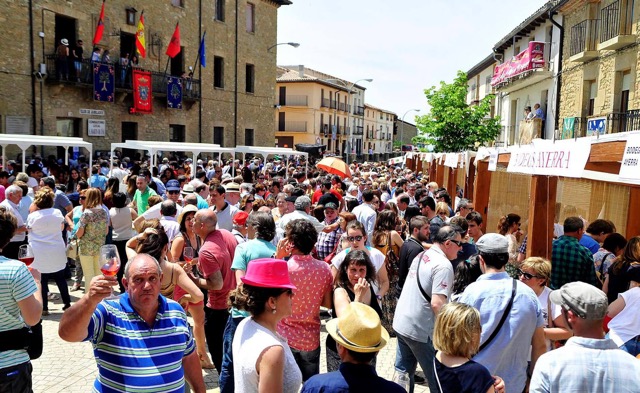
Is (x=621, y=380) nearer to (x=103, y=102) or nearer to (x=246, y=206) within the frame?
(x=246, y=206)

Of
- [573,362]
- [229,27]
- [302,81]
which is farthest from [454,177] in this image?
[302,81]

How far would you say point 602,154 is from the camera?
466cm

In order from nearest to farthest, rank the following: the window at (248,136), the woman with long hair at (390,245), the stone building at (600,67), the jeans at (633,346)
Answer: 1. the jeans at (633,346)
2. the woman with long hair at (390,245)
3. the stone building at (600,67)
4. the window at (248,136)

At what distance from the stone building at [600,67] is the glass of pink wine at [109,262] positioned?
13.6 m

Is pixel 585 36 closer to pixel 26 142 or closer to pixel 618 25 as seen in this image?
pixel 618 25

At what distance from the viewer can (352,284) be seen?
12.6 ft

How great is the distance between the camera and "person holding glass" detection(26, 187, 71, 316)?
6.45 meters

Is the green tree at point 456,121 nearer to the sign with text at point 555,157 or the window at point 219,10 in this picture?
the window at point 219,10

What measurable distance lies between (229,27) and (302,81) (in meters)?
23.9

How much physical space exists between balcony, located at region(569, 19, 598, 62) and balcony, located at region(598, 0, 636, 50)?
3.06ft

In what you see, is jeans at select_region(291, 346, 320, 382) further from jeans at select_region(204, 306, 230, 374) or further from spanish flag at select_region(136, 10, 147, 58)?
spanish flag at select_region(136, 10, 147, 58)

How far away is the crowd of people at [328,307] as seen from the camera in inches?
96.7

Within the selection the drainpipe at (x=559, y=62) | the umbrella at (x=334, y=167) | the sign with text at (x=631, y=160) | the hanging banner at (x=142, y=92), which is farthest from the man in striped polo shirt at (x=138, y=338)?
the hanging banner at (x=142, y=92)

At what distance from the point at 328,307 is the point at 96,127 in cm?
1986
